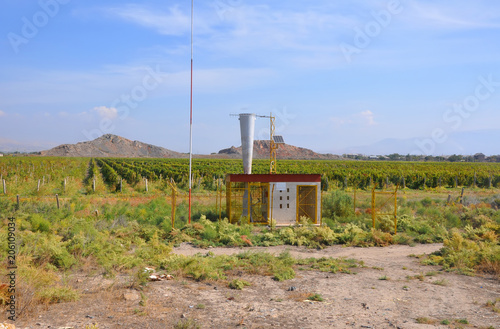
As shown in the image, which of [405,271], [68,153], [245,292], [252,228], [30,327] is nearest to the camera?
[30,327]

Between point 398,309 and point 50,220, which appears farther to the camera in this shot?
point 50,220

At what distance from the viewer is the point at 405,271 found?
1243 cm

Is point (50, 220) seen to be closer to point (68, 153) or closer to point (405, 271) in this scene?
point (405, 271)

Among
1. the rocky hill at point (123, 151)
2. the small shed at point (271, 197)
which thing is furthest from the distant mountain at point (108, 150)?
the small shed at point (271, 197)

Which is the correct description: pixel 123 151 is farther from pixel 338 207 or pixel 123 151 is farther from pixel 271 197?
pixel 271 197

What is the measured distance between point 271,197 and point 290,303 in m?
10.1

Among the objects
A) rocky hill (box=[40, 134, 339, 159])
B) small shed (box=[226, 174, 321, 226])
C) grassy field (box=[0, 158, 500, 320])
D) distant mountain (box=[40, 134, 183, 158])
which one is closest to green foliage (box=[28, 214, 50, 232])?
grassy field (box=[0, 158, 500, 320])

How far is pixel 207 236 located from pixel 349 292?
7.42m

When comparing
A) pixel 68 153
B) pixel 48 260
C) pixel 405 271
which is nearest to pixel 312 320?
pixel 405 271

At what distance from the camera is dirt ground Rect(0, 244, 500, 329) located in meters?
7.93

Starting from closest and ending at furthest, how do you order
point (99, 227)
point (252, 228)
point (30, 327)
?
point (30, 327)
point (99, 227)
point (252, 228)

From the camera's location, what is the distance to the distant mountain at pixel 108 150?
175 m

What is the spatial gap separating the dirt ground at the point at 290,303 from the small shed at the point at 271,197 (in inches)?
296

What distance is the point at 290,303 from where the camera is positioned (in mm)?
9195
